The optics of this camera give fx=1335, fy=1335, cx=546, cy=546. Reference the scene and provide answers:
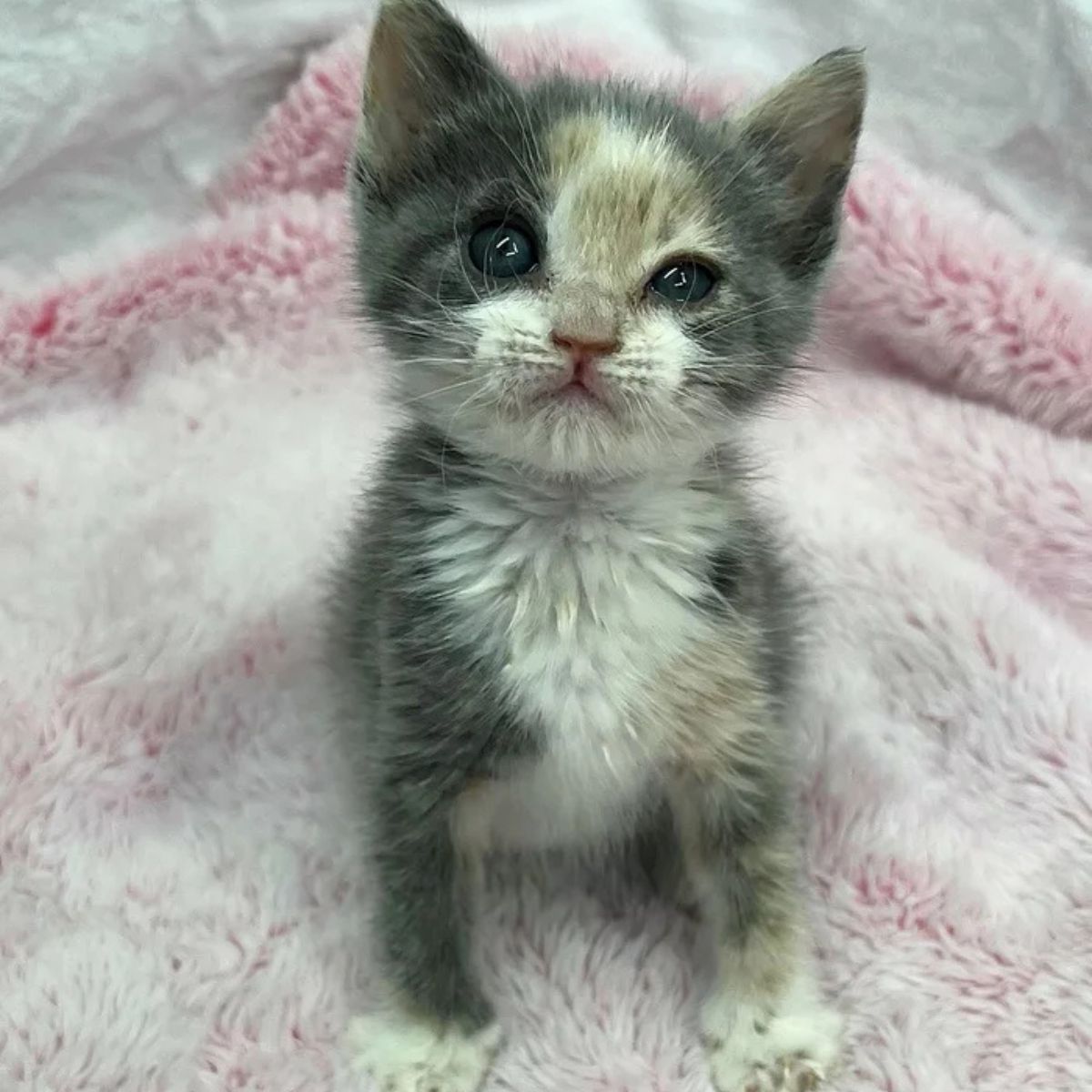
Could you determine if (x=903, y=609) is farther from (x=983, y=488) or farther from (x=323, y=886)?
(x=323, y=886)

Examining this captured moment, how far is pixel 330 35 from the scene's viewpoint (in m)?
1.90

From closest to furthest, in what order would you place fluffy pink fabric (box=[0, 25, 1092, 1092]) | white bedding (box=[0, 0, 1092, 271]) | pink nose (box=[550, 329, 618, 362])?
pink nose (box=[550, 329, 618, 362]) < fluffy pink fabric (box=[0, 25, 1092, 1092]) < white bedding (box=[0, 0, 1092, 271])

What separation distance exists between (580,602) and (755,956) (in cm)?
34

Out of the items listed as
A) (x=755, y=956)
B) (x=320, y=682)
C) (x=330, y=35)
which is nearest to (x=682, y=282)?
(x=755, y=956)

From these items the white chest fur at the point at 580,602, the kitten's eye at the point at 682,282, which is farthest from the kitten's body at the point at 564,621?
the kitten's eye at the point at 682,282

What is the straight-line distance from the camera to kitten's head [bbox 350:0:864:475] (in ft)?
2.86

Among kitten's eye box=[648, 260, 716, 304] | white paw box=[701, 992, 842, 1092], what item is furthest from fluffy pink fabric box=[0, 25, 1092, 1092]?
kitten's eye box=[648, 260, 716, 304]

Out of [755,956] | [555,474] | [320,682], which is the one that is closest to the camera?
[555,474]

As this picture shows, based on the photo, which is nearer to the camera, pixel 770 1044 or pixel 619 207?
pixel 619 207

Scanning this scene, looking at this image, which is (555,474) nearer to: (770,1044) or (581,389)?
(581,389)

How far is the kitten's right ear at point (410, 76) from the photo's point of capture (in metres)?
1.01

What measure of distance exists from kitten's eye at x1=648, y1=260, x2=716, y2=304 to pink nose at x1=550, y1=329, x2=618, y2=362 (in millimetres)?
76

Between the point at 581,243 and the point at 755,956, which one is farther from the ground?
the point at 581,243

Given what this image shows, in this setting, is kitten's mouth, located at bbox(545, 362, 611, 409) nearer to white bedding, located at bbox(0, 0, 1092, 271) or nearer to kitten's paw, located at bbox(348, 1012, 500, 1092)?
kitten's paw, located at bbox(348, 1012, 500, 1092)
